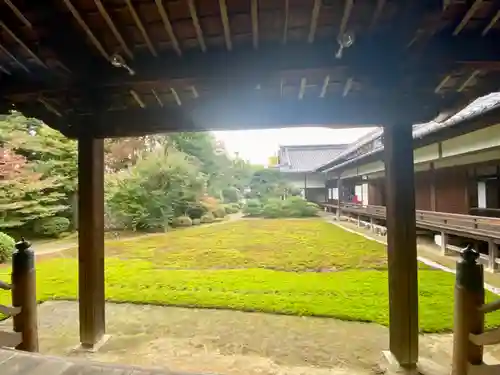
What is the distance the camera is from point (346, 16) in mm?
1731

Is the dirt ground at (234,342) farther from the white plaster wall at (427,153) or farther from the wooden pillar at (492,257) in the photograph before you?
the white plaster wall at (427,153)

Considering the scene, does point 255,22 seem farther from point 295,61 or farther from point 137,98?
point 137,98

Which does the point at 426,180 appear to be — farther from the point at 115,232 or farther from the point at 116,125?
the point at 115,232

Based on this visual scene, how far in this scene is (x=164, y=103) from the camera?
10.1ft

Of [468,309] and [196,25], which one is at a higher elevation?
[196,25]

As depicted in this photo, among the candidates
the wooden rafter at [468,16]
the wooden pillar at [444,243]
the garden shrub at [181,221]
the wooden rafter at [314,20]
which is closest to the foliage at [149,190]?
the garden shrub at [181,221]

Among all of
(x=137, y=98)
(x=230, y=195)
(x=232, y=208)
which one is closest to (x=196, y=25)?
(x=137, y=98)

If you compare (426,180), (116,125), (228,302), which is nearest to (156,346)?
(228,302)

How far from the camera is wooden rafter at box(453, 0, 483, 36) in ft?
5.49

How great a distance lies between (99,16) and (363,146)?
50.5 feet

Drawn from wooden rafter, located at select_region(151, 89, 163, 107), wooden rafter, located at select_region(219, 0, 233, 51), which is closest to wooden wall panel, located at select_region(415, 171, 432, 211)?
wooden rafter, located at select_region(151, 89, 163, 107)

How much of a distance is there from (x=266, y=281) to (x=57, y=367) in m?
4.30

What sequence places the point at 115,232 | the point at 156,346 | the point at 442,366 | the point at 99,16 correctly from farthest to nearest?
the point at 115,232, the point at 156,346, the point at 442,366, the point at 99,16

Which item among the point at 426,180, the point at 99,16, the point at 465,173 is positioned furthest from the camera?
the point at 426,180
